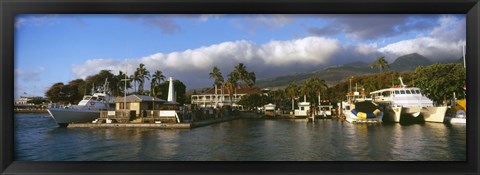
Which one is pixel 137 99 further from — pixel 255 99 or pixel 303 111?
pixel 303 111

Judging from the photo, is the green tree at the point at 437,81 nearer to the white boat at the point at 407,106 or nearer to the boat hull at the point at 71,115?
the white boat at the point at 407,106

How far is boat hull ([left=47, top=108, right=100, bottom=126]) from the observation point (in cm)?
1752

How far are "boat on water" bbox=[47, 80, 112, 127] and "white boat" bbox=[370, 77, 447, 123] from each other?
12199mm

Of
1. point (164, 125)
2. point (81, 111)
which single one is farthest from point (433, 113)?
point (81, 111)

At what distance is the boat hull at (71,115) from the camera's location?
17.5 meters

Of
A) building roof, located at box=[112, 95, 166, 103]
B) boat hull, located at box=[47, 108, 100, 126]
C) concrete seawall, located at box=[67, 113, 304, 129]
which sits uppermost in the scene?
building roof, located at box=[112, 95, 166, 103]

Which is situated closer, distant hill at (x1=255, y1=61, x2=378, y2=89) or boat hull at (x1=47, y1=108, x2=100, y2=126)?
distant hill at (x1=255, y1=61, x2=378, y2=89)

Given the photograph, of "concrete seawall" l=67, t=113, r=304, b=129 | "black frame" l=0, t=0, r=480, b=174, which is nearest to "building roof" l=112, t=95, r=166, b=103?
"concrete seawall" l=67, t=113, r=304, b=129

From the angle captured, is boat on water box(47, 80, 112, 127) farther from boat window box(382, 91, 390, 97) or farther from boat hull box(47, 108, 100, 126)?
boat window box(382, 91, 390, 97)

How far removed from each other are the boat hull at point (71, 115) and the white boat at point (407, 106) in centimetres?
1405

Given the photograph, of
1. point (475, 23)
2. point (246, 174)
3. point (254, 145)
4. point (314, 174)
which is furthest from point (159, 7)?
point (254, 145)

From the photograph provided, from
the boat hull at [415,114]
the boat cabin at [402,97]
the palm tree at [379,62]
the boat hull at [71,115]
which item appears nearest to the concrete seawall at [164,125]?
the boat hull at [71,115]

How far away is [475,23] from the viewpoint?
13.8ft

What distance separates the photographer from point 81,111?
1891cm
